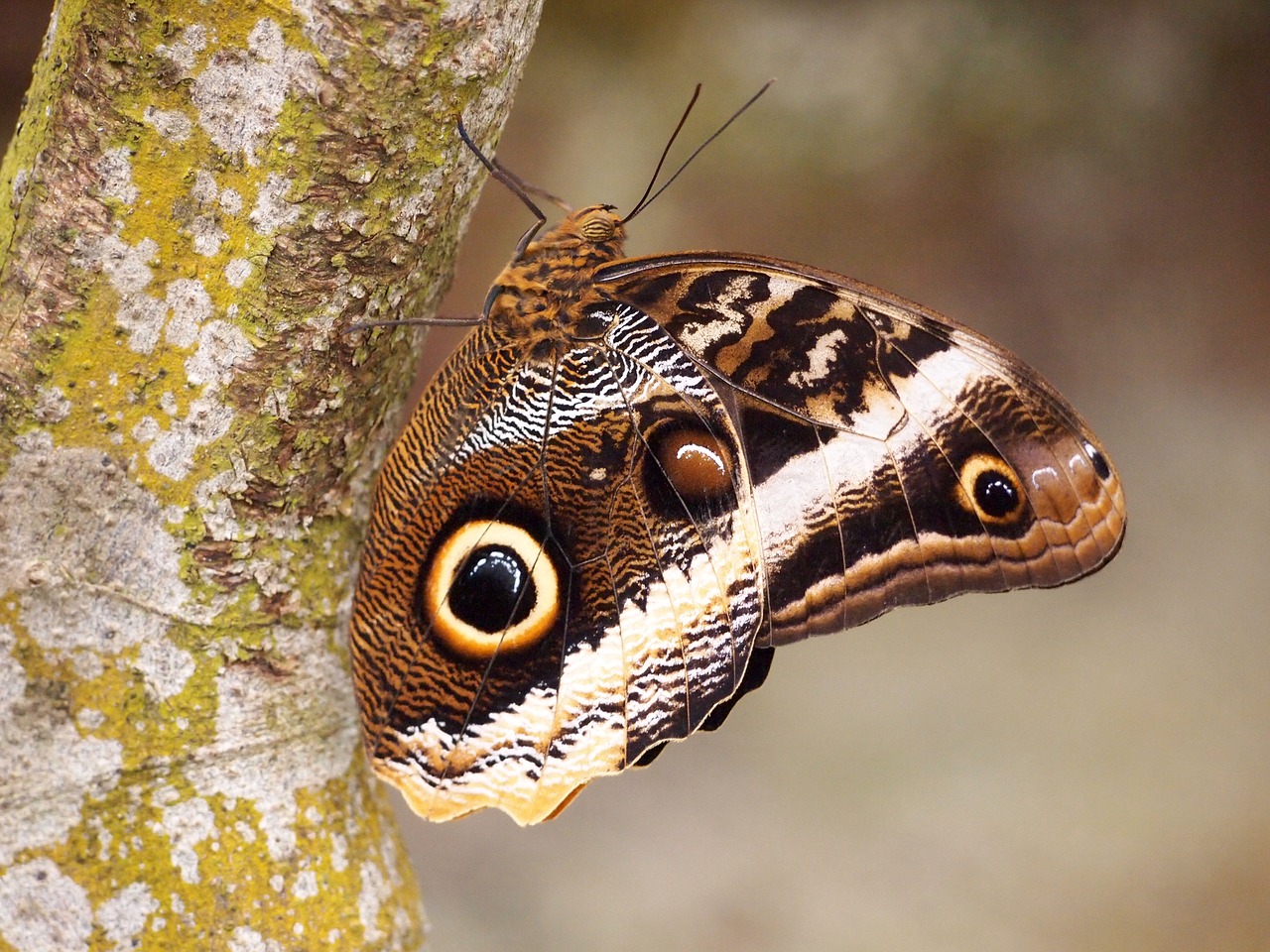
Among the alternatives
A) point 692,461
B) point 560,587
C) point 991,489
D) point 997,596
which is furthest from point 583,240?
point 997,596

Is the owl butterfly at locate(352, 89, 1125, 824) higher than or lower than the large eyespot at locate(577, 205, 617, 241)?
lower

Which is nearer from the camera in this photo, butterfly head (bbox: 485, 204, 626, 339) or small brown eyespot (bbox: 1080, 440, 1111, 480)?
small brown eyespot (bbox: 1080, 440, 1111, 480)

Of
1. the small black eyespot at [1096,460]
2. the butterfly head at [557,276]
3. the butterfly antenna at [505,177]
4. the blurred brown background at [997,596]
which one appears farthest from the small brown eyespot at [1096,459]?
the blurred brown background at [997,596]

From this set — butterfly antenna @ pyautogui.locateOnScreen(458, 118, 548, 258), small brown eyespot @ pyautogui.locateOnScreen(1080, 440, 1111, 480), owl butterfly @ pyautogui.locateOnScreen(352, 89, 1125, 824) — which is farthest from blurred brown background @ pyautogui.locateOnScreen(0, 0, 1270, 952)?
small brown eyespot @ pyautogui.locateOnScreen(1080, 440, 1111, 480)

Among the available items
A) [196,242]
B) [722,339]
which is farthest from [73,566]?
[722,339]

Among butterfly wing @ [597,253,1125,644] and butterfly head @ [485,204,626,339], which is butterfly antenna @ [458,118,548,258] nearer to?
butterfly head @ [485,204,626,339]

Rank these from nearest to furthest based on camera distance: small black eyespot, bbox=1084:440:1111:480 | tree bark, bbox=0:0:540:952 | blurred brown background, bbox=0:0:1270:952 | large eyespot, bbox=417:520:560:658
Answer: tree bark, bbox=0:0:540:952 → small black eyespot, bbox=1084:440:1111:480 → large eyespot, bbox=417:520:560:658 → blurred brown background, bbox=0:0:1270:952

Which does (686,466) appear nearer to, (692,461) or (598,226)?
(692,461)
